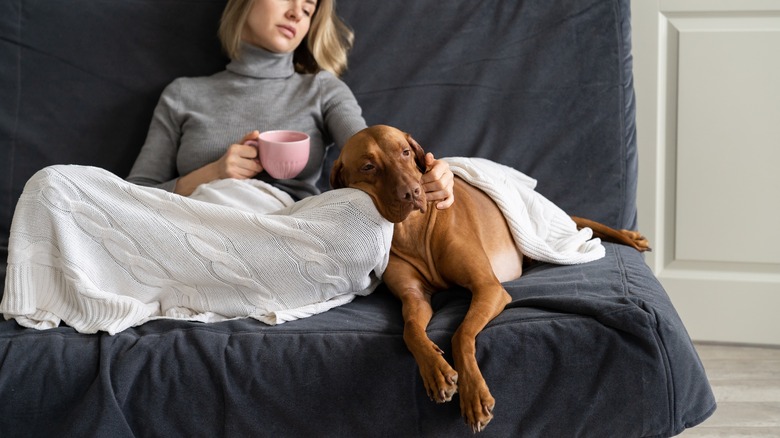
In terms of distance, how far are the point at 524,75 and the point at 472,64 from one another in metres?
0.15

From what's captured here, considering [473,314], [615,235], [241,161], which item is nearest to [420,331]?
[473,314]

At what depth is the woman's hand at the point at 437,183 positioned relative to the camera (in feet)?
5.32

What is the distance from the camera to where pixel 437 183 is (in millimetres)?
1621

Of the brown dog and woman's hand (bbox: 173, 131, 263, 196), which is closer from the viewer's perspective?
the brown dog

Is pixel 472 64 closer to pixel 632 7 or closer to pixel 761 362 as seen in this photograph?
pixel 632 7

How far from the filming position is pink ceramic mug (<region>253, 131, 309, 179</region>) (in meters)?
1.82

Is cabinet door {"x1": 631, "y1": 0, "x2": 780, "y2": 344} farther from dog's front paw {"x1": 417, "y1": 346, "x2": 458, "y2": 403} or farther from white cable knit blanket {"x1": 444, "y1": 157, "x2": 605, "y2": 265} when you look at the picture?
dog's front paw {"x1": 417, "y1": 346, "x2": 458, "y2": 403}

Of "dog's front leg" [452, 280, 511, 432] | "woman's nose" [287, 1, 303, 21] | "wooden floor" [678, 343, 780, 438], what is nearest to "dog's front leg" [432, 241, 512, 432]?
"dog's front leg" [452, 280, 511, 432]

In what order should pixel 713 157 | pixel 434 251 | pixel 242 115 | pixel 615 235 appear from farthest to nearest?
pixel 713 157 → pixel 242 115 → pixel 615 235 → pixel 434 251

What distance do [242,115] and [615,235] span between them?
1.04m

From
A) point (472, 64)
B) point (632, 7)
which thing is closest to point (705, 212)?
point (632, 7)

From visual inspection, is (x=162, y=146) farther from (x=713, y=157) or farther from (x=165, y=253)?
(x=713, y=157)

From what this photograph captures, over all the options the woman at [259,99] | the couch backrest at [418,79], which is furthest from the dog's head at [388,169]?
the couch backrest at [418,79]

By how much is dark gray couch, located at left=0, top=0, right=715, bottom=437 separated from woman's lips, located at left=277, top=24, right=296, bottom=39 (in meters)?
0.19
